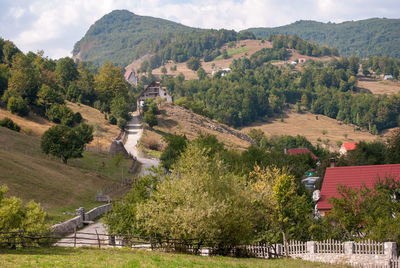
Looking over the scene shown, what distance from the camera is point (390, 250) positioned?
25.4 m

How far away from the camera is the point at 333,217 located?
30672 millimetres

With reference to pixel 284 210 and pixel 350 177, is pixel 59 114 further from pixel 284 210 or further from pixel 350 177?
pixel 284 210

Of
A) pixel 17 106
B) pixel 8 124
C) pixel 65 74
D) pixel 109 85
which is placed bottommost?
pixel 8 124

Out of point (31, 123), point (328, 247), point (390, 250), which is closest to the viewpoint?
point (390, 250)

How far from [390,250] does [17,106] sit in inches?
3152

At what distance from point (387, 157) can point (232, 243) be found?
44.3 m

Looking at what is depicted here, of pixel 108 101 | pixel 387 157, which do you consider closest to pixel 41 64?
pixel 108 101

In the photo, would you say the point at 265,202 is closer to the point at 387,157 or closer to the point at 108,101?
the point at 387,157

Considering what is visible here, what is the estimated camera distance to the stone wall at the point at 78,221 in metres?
A: 33.0

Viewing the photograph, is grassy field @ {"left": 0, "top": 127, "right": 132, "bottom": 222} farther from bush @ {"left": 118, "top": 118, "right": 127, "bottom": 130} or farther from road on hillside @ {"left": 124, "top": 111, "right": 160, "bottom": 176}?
bush @ {"left": 118, "top": 118, "right": 127, "bottom": 130}

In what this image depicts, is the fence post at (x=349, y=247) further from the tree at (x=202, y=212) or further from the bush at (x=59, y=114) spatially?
the bush at (x=59, y=114)

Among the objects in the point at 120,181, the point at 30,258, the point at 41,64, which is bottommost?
the point at 120,181

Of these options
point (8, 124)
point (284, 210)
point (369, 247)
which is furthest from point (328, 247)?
point (8, 124)

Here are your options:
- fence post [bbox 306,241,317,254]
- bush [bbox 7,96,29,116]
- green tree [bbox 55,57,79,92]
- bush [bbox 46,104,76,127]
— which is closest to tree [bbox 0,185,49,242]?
fence post [bbox 306,241,317,254]
